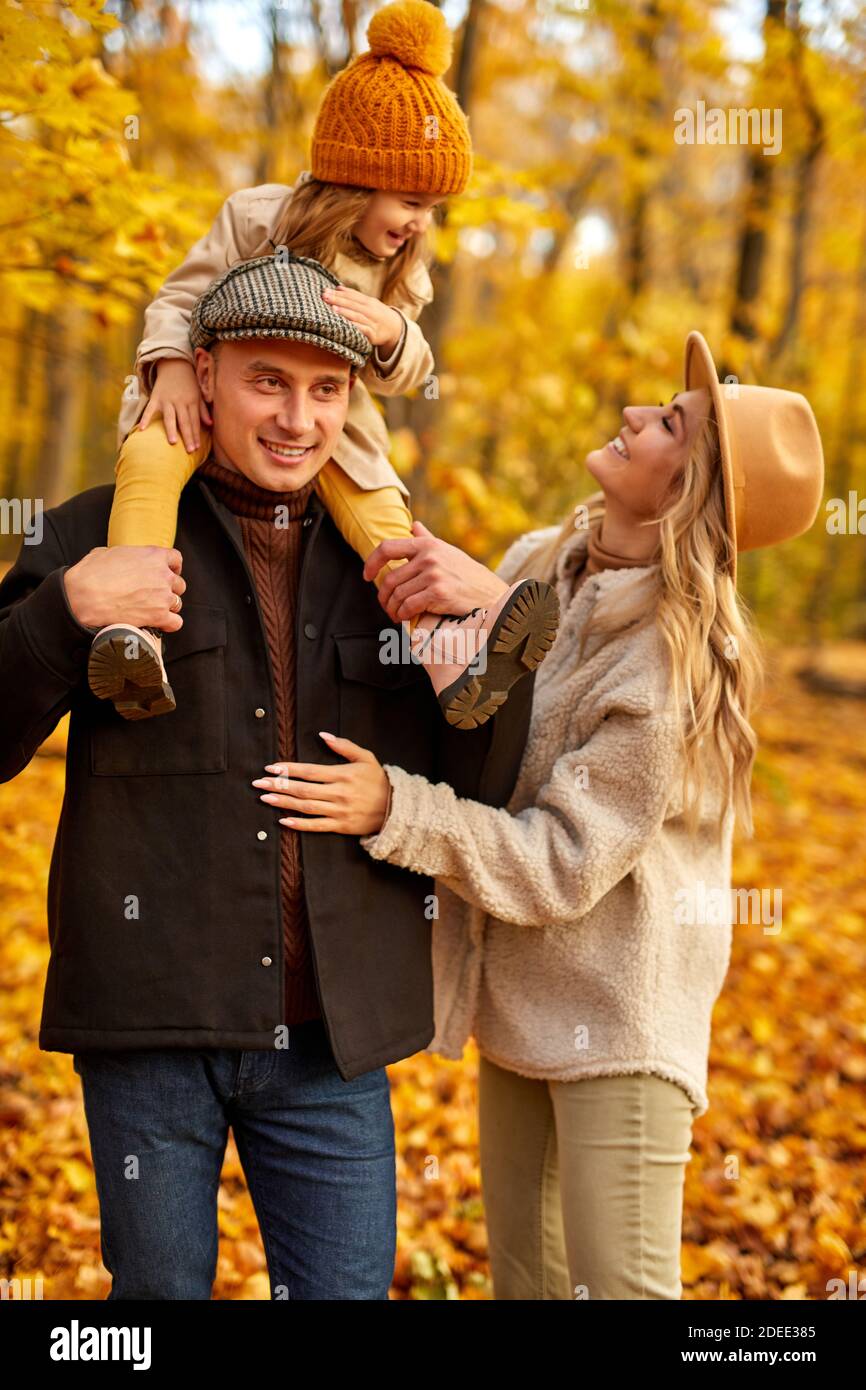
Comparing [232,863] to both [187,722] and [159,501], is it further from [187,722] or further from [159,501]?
[159,501]

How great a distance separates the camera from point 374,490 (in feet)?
7.62

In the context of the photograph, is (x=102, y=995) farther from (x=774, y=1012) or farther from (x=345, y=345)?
(x=774, y=1012)

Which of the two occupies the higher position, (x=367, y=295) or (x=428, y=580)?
(x=367, y=295)

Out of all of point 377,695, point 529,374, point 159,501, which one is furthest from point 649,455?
point 529,374

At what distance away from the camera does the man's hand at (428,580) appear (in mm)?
2119

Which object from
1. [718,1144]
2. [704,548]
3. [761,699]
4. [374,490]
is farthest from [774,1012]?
[374,490]

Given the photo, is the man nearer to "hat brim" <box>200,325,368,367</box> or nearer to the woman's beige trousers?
"hat brim" <box>200,325,368,367</box>

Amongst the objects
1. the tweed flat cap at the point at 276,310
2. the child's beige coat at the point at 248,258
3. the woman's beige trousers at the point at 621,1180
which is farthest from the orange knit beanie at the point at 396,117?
the woman's beige trousers at the point at 621,1180

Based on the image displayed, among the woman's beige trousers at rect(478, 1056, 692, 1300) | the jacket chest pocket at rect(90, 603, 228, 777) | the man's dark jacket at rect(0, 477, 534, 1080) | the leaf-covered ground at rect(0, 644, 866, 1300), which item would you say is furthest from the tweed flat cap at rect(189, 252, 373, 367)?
the woman's beige trousers at rect(478, 1056, 692, 1300)

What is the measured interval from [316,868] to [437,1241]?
2.06 m

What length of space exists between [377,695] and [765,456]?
947 mm

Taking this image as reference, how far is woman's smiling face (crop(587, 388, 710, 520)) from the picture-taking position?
253 cm

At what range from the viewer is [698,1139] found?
445cm
